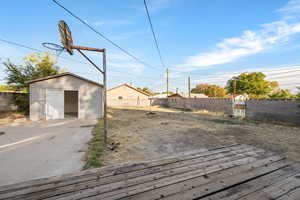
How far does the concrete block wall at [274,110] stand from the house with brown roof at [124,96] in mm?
18900

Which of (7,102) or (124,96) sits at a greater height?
(124,96)

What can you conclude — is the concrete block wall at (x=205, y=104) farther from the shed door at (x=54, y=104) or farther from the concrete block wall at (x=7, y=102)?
the concrete block wall at (x=7, y=102)

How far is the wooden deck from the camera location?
1.37 m

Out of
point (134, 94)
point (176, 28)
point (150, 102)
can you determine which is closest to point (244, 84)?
point (150, 102)

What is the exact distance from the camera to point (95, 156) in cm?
333

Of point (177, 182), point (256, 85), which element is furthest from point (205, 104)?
point (256, 85)

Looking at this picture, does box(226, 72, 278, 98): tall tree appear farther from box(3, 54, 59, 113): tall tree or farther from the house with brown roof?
box(3, 54, 59, 113): tall tree

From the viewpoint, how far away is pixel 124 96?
26.0 meters

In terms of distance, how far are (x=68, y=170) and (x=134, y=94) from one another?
78.0 feet

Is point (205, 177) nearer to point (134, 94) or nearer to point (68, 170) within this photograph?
point (68, 170)

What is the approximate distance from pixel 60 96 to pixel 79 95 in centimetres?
121

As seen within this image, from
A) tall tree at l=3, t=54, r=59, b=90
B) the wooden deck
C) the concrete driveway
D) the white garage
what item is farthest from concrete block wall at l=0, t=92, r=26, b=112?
the wooden deck

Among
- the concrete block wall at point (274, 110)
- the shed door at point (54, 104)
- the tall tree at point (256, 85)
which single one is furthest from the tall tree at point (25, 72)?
the tall tree at point (256, 85)

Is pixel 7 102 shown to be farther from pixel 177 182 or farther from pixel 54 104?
pixel 177 182
